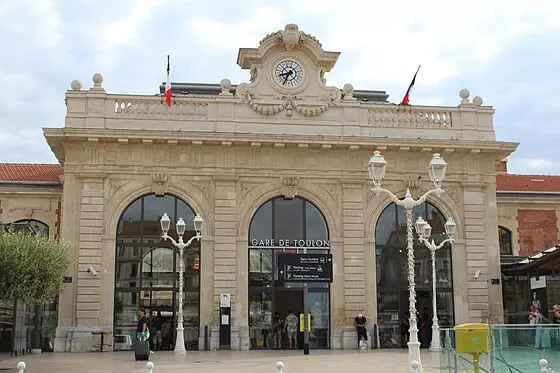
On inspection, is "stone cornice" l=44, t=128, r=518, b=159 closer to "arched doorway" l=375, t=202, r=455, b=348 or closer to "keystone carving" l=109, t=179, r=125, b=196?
"keystone carving" l=109, t=179, r=125, b=196

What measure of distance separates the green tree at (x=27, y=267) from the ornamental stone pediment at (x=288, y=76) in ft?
37.2

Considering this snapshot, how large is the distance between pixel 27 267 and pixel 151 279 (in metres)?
8.28

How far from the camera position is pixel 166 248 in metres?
28.3

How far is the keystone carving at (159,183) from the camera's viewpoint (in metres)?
28.4

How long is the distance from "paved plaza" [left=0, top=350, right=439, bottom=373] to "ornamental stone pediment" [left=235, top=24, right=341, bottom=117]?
9727 millimetres

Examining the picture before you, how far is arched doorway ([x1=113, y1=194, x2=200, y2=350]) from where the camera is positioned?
27812 mm

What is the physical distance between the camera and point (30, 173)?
36.1 m

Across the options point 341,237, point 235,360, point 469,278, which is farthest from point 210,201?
point 469,278

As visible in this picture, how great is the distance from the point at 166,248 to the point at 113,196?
9.18ft

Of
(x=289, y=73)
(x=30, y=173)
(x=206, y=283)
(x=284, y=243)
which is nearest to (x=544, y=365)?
(x=284, y=243)

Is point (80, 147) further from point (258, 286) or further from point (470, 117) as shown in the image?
point (470, 117)

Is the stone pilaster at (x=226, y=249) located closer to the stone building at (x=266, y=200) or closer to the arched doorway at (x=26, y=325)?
the stone building at (x=266, y=200)

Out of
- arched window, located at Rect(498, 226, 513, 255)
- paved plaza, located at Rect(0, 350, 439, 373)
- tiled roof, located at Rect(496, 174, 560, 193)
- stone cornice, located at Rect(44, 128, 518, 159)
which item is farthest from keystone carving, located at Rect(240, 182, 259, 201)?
tiled roof, located at Rect(496, 174, 560, 193)

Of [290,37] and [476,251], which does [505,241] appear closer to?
[476,251]
